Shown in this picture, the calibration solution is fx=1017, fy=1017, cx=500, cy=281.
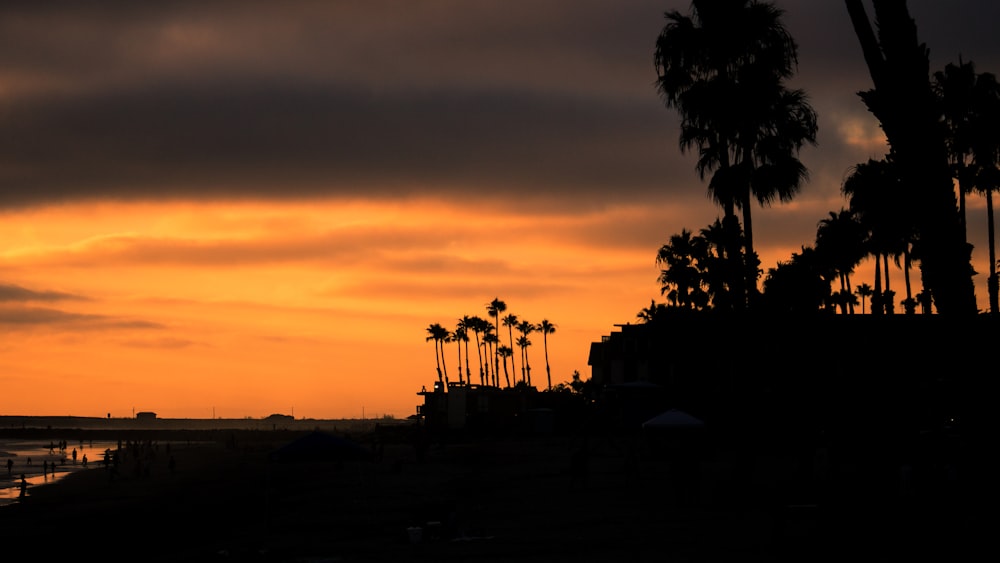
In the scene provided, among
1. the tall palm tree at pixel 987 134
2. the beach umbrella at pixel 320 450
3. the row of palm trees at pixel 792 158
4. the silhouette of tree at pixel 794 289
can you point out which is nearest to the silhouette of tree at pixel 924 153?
the row of palm trees at pixel 792 158

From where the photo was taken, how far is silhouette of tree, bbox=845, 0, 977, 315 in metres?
12.6

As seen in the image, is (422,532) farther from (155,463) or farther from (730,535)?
(155,463)

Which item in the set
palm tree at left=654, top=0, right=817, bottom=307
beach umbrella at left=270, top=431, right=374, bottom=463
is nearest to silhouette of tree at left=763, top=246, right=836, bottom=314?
palm tree at left=654, top=0, right=817, bottom=307

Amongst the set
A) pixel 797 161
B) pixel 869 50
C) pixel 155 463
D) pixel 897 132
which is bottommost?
pixel 155 463

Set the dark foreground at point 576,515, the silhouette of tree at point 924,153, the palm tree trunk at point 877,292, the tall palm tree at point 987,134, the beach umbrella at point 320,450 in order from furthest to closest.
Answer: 1. the palm tree trunk at point 877,292
2. the tall palm tree at point 987,134
3. the beach umbrella at point 320,450
4. the dark foreground at point 576,515
5. the silhouette of tree at point 924,153

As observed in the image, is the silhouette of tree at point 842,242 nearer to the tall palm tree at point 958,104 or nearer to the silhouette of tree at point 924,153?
→ the tall palm tree at point 958,104

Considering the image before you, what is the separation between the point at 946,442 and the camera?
3133cm

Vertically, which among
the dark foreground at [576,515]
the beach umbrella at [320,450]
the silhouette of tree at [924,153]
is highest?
the silhouette of tree at [924,153]

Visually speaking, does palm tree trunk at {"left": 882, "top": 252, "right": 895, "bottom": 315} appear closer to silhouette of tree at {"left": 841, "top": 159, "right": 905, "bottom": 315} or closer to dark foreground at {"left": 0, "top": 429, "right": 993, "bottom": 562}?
silhouette of tree at {"left": 841, "top": 159, "right": 905, "bottom": 315}

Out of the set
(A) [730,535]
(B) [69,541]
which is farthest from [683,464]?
(B) [69,541]

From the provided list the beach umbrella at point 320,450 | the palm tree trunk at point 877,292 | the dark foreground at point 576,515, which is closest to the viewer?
the dark foreground at point 576,515

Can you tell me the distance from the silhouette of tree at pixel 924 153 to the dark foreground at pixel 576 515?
7.96 ft

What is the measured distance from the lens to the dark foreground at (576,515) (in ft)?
61.5

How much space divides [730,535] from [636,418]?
144ft
